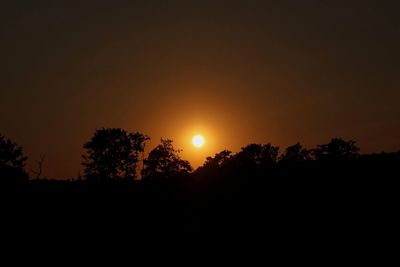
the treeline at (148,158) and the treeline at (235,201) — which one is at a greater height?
the treeline at (148,158)

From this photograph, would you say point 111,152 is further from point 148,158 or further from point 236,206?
point 236,206

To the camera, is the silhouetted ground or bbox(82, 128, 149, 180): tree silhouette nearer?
the silhouetted ground

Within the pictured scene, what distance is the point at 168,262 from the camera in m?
26.9

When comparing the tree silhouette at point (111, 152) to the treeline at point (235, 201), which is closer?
the treeline at point (235, 201)

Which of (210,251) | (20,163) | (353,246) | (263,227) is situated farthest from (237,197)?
(20,163)

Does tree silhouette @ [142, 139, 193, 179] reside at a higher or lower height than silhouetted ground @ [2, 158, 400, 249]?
higher

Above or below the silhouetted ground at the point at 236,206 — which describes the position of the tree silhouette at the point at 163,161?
above

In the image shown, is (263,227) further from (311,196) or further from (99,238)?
(99,238)

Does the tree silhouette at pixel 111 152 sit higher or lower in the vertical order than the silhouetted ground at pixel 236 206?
higher

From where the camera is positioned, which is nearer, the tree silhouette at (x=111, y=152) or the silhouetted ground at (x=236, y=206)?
the silhouetted ground at (x=236, y=206)

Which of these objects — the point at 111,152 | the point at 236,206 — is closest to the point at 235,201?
the point at 236,206

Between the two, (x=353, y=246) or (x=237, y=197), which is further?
(x=237, y=197)

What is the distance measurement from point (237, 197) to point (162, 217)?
5.95 meters

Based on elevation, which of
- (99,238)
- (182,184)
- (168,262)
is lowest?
(168,262)
